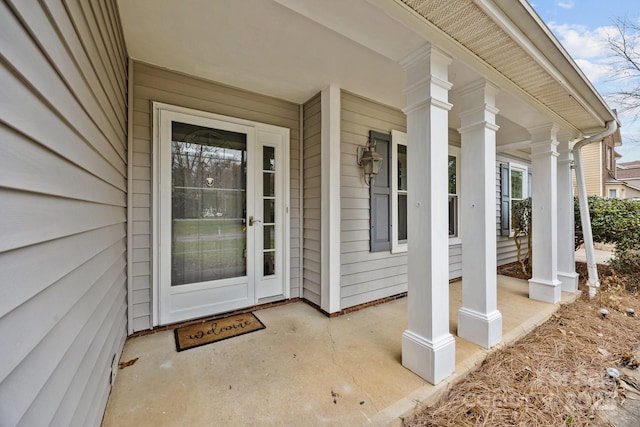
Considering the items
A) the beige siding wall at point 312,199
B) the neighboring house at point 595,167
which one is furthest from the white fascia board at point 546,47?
the neighboring house at point 595,167

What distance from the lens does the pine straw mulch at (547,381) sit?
1474 mm

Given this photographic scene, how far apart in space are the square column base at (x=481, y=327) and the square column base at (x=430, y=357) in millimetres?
519

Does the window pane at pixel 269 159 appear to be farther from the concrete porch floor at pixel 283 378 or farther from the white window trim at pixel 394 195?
the concrete porch floor at pixel 283 378

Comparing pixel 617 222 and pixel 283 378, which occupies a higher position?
pixel 617 222

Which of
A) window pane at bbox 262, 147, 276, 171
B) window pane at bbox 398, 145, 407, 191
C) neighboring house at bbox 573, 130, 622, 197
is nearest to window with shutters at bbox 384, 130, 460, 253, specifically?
window pane at bbox 398, 145, 407, 191

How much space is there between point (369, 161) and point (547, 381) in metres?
2.35

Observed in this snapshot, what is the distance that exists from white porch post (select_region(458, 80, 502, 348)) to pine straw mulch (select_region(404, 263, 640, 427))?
250 millimetres

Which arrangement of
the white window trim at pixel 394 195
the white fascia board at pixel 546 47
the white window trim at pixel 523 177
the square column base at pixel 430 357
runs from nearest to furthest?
the white fascia board at pixel 546 47
the square column base at pixel 430 357
the white window trim at pixel 394 195
the white window trim at pixel 523 177

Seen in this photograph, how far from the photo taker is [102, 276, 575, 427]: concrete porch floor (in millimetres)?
1458

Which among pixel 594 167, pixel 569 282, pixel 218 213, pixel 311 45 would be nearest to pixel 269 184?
pixel 218 213

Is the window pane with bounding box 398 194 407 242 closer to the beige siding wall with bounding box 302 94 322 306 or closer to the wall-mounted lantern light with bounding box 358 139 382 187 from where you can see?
the wall-mounted lantern light with bounding box 358 139 382 187

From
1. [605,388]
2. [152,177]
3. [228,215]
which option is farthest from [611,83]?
[152,177]

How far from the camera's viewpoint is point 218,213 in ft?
9.11

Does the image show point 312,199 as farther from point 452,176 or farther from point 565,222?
point 565,222
